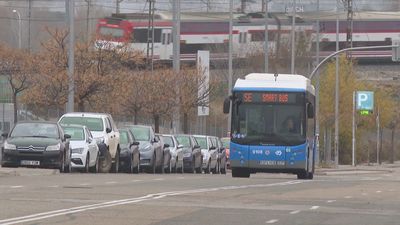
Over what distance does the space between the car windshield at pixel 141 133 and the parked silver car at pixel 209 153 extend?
561cm

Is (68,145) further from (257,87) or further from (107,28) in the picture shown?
(107,28)

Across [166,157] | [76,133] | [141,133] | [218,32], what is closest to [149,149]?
[141,133]

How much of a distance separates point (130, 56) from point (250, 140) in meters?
18.2

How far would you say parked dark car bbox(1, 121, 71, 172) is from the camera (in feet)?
89.2

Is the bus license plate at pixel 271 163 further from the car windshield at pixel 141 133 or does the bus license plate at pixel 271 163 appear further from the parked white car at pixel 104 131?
the car windshield at pixel 141 133

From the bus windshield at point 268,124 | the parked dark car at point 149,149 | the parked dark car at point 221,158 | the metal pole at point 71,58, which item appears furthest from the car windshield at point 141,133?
the parked dark car at point 221,158

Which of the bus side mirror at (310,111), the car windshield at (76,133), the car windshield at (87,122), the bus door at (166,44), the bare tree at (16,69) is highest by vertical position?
the bus door at (166,44)

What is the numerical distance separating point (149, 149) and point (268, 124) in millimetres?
5841

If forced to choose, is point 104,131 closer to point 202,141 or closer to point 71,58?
point 71,58

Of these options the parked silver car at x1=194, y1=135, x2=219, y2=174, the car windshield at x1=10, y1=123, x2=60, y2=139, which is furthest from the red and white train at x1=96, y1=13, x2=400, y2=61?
the car windshield at x1=10, y1=123, x2=60, y2=139

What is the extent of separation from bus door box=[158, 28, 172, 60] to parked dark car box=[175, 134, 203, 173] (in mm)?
30146

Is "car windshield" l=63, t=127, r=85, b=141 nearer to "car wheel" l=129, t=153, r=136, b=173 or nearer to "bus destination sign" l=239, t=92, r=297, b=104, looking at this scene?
"car wheel" l=129, t=153, r=136, b=173

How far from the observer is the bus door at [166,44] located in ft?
228

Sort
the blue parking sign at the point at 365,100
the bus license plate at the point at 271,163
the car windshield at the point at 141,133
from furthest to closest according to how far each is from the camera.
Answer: the blue parking sign at the point at 365,100 < the car windshield at the point at 141,133 < the bus license plate at the point at 271,163
